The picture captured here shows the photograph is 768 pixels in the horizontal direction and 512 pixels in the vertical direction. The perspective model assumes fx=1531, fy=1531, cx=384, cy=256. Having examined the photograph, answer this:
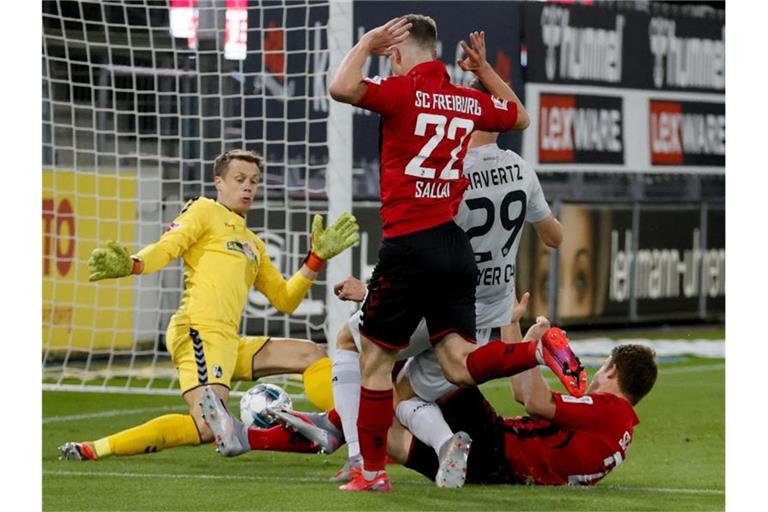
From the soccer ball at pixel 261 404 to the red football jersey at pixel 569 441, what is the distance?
3.89 feet

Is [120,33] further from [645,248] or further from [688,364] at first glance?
[645,248]

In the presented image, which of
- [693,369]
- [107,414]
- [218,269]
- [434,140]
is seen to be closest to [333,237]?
[218,269]

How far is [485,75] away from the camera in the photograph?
590 centimetres

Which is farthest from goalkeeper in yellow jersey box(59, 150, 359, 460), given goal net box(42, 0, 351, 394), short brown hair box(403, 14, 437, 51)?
goal net box(42, 0, 351, 394)

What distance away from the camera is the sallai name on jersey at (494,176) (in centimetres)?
592

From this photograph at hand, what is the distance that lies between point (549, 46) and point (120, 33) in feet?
14.6

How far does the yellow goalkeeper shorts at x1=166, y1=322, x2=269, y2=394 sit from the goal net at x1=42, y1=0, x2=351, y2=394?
129 inches

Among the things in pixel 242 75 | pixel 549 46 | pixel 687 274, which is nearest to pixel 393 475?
pixel 242 75

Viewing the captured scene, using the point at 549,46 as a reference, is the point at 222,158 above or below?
below

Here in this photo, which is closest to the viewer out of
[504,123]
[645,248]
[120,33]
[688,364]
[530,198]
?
[504,123]

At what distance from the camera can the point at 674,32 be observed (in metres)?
14.2

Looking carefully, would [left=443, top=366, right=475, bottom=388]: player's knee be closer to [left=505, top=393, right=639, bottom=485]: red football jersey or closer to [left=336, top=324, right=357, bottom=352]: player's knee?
[left=505, top=393, right=639, bottom=485]: red football jersey

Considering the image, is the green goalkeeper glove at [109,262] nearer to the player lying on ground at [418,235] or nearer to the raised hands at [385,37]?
the player lying on ground at [418,235]

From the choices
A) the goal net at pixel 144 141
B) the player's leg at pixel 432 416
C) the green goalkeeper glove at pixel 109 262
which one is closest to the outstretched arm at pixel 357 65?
the player's leg at pixel 432 416
